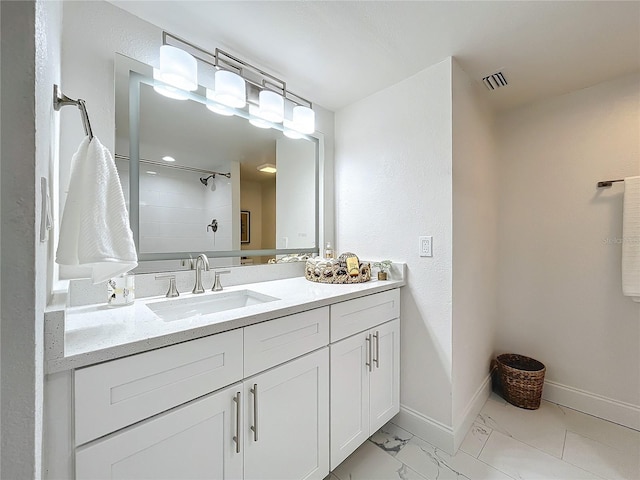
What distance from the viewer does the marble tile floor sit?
4.33ft

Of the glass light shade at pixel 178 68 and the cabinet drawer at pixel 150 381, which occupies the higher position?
the glass light shade at pixel 178 68

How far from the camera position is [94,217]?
0.76 m

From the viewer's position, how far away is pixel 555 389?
75.1 inches

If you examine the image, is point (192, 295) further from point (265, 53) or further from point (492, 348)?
point (492, 348)

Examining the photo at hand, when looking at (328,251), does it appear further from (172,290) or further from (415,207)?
(172,290)

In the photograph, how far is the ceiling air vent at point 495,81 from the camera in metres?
1.65

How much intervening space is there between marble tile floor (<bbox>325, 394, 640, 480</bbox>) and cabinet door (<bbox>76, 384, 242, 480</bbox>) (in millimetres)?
734

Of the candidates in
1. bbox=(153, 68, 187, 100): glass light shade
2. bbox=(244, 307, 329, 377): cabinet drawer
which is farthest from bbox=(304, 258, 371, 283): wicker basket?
bbox=(153, 68, 187, 100): glass light shade

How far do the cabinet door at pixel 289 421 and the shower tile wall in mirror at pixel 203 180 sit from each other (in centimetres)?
74

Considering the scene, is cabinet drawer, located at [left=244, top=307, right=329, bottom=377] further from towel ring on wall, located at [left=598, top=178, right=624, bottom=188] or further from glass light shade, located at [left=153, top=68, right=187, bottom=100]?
towel ring on wall, located at [left=598, top=178, right=624, bottom=188]

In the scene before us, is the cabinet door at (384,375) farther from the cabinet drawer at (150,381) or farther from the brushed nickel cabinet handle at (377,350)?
the cabinet drawer at (150,381)

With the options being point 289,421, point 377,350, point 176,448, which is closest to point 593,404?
point 377,350

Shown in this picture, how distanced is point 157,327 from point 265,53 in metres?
1.43

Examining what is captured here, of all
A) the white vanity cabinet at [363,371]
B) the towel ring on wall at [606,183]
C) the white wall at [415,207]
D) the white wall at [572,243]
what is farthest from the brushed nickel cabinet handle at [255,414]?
the towel ring on wall at [606,183]
